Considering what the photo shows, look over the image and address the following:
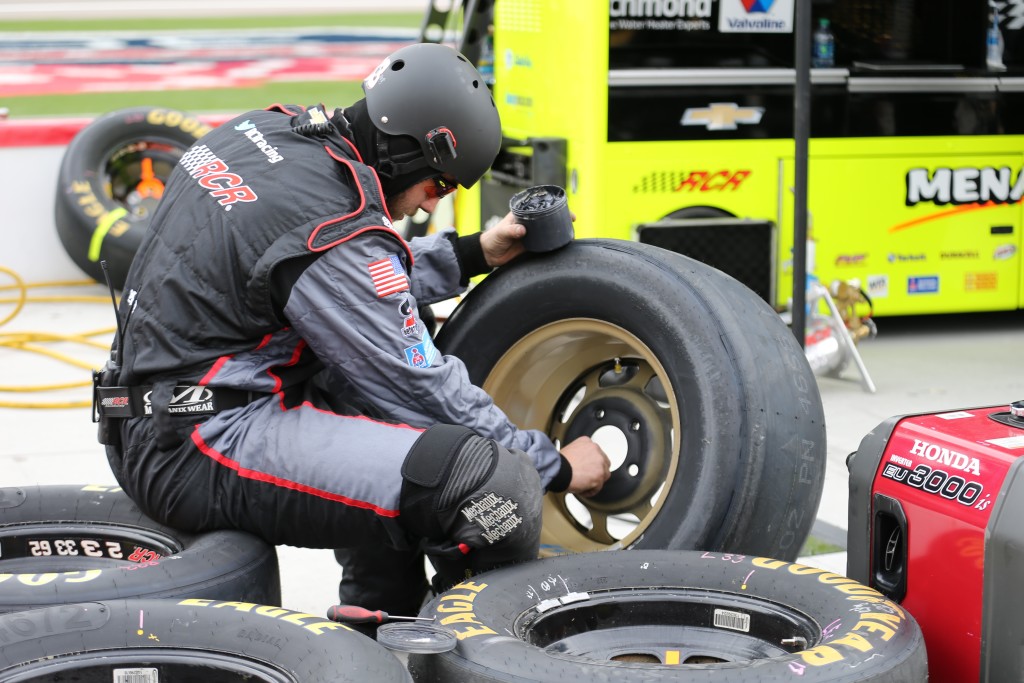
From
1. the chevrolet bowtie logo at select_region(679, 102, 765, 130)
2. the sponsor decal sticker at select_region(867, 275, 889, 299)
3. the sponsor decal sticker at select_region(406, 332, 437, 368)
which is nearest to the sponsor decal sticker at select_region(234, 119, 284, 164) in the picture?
the sponsor decal sticker at select_region(406, 332, 437, 368)

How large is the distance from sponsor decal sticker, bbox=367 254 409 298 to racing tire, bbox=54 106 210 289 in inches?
219

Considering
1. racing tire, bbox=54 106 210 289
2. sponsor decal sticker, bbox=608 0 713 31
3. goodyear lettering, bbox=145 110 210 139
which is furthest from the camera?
goodyear lettering, bbox=145 110 210 139

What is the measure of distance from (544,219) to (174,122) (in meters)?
6.13

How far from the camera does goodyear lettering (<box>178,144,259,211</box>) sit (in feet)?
9.18

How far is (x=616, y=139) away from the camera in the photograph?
632 cm

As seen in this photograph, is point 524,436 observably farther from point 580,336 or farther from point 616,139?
point 616,139

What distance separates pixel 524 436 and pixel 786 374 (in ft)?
1.99

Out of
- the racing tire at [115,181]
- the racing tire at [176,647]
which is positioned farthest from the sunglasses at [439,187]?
the racing tire at [115,181]

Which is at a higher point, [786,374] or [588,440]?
[786,374]

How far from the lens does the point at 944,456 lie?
2.43 meters

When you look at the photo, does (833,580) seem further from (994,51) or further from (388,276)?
(994,51)

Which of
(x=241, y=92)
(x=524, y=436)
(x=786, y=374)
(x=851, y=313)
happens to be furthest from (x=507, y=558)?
(x=241, y=92)

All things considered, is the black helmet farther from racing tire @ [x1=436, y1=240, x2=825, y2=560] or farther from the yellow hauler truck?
the yellow hauler truck

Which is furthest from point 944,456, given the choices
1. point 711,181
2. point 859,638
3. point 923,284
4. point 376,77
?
point 923,284
